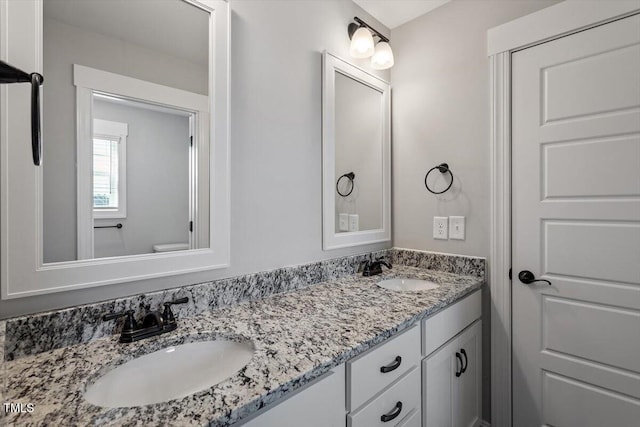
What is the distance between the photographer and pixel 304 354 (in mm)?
804

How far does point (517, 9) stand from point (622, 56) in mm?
545

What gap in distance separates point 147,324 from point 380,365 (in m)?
0.75

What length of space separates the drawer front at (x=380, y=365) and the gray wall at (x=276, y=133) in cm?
61

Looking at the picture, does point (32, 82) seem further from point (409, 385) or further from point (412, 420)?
point (412, 420)

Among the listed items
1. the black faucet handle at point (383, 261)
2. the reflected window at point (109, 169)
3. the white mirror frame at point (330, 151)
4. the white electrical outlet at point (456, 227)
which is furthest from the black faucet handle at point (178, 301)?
the white electrical outlet at point (456, 227)

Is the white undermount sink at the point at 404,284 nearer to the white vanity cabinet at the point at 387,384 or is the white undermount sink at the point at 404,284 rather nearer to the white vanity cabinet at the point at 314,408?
the white vanity cabinet at the point at 387,384

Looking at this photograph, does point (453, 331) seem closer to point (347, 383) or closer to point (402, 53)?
point (347, 383)

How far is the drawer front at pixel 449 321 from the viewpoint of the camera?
4.02 ft

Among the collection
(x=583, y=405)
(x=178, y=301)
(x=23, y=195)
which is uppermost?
(x=23, y=195)

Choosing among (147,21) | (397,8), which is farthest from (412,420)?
(397,8)

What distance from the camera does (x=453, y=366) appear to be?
55.2 inches

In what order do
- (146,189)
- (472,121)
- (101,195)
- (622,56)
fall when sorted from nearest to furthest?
(101,195) → (146,189) → (622,56) → (472,121)

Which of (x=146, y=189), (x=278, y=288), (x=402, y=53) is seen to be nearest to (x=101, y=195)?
(x=146, y=189)

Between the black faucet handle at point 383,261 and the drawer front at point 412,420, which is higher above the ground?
the black faucet handle at point 383,261
